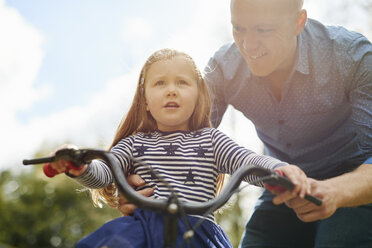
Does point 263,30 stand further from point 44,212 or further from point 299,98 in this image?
point 44,212

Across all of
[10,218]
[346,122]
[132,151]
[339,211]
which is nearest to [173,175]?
[132,151]

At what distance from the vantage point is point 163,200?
1.65m

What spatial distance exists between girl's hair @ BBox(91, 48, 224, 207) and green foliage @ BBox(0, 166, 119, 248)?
61.3 ft

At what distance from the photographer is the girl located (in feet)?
6.69

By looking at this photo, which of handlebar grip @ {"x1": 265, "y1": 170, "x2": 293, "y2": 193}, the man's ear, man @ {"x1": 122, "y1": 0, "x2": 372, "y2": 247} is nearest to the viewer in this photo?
handlebar grip @ {"x1": 265, "y1": 170, "x2": 293, "y2": 193}

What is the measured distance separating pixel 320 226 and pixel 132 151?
1565 millimetres

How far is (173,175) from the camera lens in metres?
2.37

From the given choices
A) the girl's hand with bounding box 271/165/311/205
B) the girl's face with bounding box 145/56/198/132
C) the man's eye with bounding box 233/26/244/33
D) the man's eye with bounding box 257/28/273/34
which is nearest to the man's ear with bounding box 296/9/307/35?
the man's eye with bounding box 257/28/273/34

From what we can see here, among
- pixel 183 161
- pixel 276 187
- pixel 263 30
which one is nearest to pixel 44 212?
pixel 263 30

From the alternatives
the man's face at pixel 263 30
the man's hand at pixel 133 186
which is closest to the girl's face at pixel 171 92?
the man's hand at pixel 133 186

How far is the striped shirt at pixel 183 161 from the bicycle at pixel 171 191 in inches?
11.2

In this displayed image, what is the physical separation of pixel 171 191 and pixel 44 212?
899 inches

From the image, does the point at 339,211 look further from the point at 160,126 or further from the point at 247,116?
the point at 160,126

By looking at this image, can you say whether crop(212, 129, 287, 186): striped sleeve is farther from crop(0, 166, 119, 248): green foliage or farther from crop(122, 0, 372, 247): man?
crop(0, 166, 119, 248): green foliage
